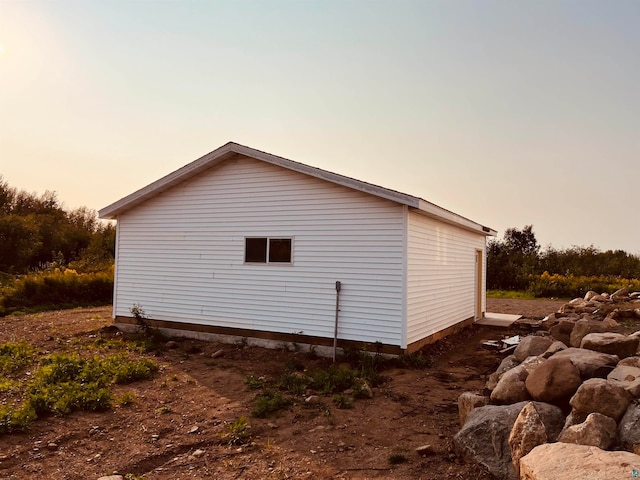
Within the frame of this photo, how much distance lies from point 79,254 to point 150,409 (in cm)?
2573

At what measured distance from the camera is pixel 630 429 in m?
3.71

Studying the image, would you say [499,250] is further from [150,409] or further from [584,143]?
[150,409]

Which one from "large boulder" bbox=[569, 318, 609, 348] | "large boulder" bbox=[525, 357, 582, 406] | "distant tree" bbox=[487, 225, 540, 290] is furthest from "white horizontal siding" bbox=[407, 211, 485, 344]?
"distant tree" bbox=[487, 225, 540, 290]

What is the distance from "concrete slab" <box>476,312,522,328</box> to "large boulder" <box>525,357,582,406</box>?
33.1 ft

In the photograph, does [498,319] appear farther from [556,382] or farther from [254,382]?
[556,382]

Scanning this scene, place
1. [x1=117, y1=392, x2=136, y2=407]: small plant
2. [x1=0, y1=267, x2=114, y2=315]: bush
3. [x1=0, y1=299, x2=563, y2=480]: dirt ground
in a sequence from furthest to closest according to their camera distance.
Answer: [x1=0, y1=267, x2=114, y2=315]: bush
[x1=117, y1=392, x2=136, y2=407]: small plant
[x1=0, y1=299, x2=563, y2=480]: dirt ground

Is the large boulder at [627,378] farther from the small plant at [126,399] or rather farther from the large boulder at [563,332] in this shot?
the small plant at [126,399]

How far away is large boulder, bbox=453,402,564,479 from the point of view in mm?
4168

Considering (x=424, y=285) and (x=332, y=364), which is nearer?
(x=332, y=364)

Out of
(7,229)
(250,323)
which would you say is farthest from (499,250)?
(7,229)

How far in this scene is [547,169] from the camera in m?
14.3

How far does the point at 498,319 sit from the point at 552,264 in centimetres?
1494

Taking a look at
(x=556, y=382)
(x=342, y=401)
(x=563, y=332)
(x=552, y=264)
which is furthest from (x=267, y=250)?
(x=552, y=264)

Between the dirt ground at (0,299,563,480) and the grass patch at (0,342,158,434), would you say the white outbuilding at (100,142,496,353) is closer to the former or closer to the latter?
the dirt ground at (0,299,563,480)
